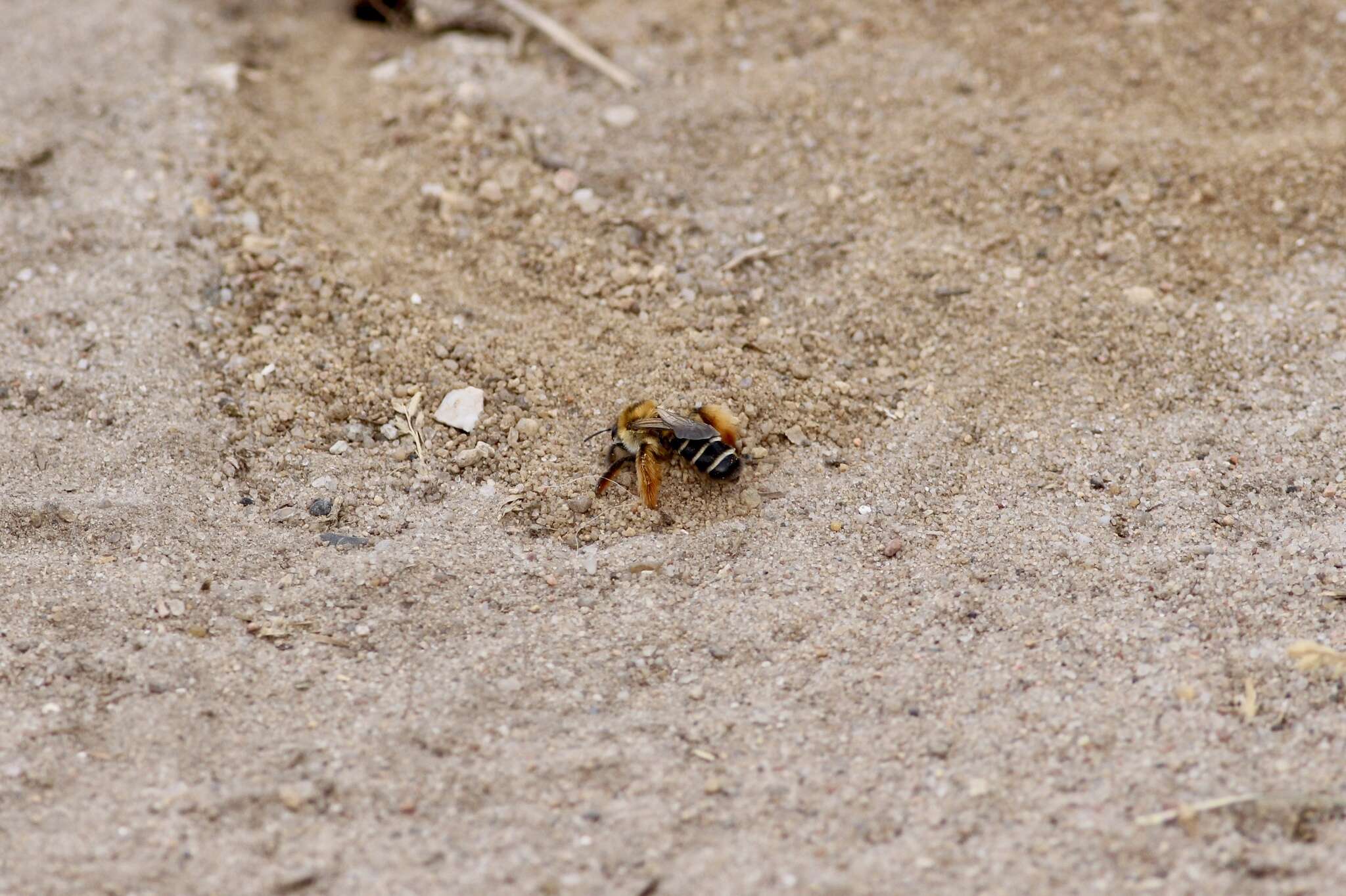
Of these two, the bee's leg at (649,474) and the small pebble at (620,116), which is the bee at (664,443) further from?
the small pebble at (620,116)

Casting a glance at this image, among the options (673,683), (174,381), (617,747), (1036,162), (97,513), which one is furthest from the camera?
(1036,162)

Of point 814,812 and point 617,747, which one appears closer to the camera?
point 814,812

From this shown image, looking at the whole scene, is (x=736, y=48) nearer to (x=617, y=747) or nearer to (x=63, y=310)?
(x=63, y=310)

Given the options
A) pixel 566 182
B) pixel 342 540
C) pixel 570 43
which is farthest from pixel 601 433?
pixel 570 43

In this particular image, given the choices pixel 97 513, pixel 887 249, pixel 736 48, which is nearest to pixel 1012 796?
pixel 887 249

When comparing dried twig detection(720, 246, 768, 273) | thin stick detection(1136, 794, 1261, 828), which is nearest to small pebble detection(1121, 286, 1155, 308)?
dried twig detection(720, 246, 768, 273)

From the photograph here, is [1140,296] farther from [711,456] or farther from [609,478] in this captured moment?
[609,478]
